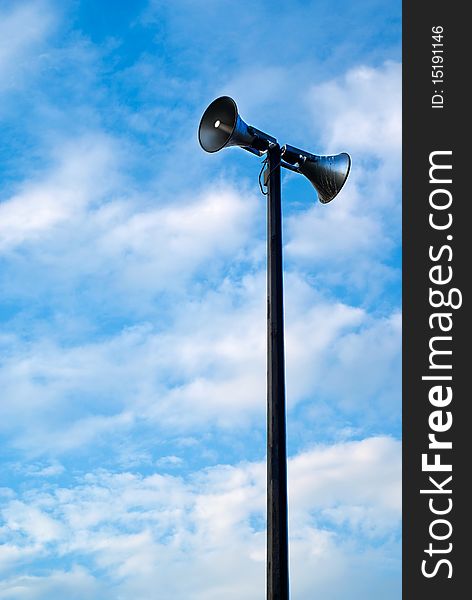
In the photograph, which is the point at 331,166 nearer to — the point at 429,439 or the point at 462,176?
the point at 462,176

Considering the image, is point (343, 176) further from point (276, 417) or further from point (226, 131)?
point (276, 417)

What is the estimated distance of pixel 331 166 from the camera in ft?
23.9

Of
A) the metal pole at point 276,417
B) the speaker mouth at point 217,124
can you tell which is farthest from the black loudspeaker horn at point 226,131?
the metal pole at point 276,417

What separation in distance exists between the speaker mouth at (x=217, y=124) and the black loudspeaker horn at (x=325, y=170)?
0.59 m

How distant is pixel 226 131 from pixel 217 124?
19cm

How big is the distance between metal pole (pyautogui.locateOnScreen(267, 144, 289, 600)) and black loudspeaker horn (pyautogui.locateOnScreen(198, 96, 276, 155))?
37cm

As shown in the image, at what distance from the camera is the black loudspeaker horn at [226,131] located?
671cm

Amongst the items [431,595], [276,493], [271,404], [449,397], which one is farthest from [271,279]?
[431,595]

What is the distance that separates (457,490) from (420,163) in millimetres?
2919

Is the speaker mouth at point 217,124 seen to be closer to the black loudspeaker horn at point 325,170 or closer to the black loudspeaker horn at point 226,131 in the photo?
the black loudspeaker horn at point 226,131

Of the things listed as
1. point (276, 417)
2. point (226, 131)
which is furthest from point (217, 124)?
point (276, 417)

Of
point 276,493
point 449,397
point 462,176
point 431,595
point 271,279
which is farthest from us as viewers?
point 462,176

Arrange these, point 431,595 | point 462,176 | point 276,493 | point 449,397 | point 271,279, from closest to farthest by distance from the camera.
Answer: point 276,493
point 271,279
point 431,595
point 449,397
point 462,176

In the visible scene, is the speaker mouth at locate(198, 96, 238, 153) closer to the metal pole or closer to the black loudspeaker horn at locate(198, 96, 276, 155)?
the black loudspeaker horn at locate(198, 96, 276, 155)
